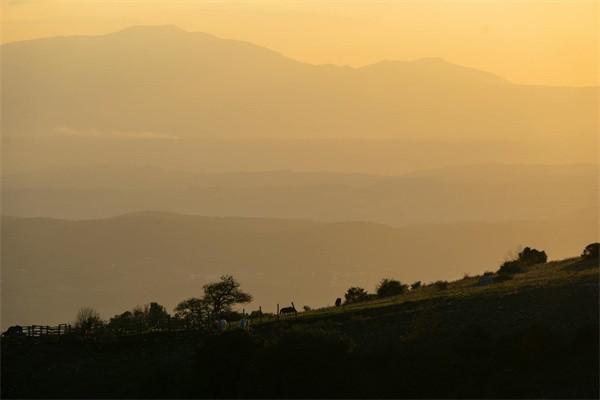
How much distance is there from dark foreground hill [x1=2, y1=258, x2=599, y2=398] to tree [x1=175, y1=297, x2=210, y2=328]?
12.7m

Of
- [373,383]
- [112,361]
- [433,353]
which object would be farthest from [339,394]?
[112,361]

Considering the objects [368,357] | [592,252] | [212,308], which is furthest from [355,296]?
[368,357]

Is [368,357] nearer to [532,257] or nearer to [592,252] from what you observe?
[592,252]


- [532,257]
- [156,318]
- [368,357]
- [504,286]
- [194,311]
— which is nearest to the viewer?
[368,357]

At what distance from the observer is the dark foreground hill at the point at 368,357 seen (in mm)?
70438

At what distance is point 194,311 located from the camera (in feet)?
372

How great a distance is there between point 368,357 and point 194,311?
3982cm

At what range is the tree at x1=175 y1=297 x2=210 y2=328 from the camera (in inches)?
4055

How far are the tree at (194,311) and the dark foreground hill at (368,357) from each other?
1271 centimetres

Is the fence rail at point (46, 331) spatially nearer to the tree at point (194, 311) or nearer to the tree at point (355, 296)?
the tree at point (194, 311)

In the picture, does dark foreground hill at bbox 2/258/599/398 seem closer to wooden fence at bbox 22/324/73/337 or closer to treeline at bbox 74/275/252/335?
wooden fence at bbox 22/324/73/337

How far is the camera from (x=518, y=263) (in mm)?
116500

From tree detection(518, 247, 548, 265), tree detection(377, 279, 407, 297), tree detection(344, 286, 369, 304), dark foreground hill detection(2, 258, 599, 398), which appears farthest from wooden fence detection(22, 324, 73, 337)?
tree detection(518, 247, 548, 265)

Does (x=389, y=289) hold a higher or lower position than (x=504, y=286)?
higher
